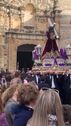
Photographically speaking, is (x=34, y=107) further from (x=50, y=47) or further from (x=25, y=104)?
(x=50, y=47)

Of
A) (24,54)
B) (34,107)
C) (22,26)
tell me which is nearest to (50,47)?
(34,107)

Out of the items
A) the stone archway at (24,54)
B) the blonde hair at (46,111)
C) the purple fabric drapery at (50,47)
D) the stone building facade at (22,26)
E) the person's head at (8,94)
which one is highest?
the blonde hair at (46,111)

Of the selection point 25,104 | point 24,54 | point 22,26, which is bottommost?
point 24,54

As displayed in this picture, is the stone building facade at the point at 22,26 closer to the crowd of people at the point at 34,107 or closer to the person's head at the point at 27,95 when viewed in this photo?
the crowd of people at the point at 34,107

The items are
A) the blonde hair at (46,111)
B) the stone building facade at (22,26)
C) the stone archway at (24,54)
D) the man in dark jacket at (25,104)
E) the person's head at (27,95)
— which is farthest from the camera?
the stone archway at (24,54)

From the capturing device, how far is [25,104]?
16.2 feet

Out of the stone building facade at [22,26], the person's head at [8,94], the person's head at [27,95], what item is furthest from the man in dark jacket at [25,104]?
the stone building facade at [22,26]

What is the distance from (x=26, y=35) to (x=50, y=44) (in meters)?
13.8

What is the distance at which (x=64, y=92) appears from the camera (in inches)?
538

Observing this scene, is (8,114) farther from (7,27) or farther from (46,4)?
(46,4)

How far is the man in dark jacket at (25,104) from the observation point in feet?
15.3

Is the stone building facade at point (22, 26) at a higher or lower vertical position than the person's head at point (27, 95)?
lower

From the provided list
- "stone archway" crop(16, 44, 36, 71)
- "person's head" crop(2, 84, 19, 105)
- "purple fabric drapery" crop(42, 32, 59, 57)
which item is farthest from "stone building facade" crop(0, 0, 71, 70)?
"person's head" crop(2, 84, 19, 105)

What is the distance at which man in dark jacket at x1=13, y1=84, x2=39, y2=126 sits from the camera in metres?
4.65
